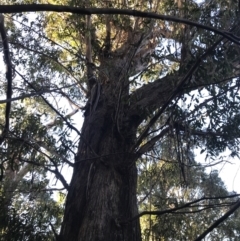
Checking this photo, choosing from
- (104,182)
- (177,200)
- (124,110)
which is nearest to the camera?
(104,182)

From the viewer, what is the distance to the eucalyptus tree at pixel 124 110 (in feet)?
10.8

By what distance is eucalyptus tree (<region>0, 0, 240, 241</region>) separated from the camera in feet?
10.8

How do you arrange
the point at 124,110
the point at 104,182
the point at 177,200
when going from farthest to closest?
the point at 177,200 → the point at 124,110 → the point at 104,182

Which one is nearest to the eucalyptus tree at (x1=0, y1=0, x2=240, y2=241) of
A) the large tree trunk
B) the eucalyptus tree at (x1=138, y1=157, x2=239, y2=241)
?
the large tree trunk

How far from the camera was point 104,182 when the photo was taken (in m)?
3.56

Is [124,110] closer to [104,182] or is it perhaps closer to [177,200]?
[104,182]

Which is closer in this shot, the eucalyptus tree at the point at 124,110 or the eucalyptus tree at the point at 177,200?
the eucalyptus tree at the point at 124,110

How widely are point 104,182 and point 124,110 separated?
88cm

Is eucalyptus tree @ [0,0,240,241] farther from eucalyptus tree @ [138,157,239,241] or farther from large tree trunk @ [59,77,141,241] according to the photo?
eucalyptus tree @ [138,157,239,241]

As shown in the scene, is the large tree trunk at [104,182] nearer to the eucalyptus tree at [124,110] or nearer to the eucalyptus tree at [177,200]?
the eucalyptus tree at [124,110]

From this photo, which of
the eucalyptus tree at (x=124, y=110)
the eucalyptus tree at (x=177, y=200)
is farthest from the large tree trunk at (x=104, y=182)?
the eucalyptus tree at (x=177, y=200)

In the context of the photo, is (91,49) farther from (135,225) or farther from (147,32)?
(135,225)

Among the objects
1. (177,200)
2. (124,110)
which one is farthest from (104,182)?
(177,200)

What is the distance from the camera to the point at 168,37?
440 cm
